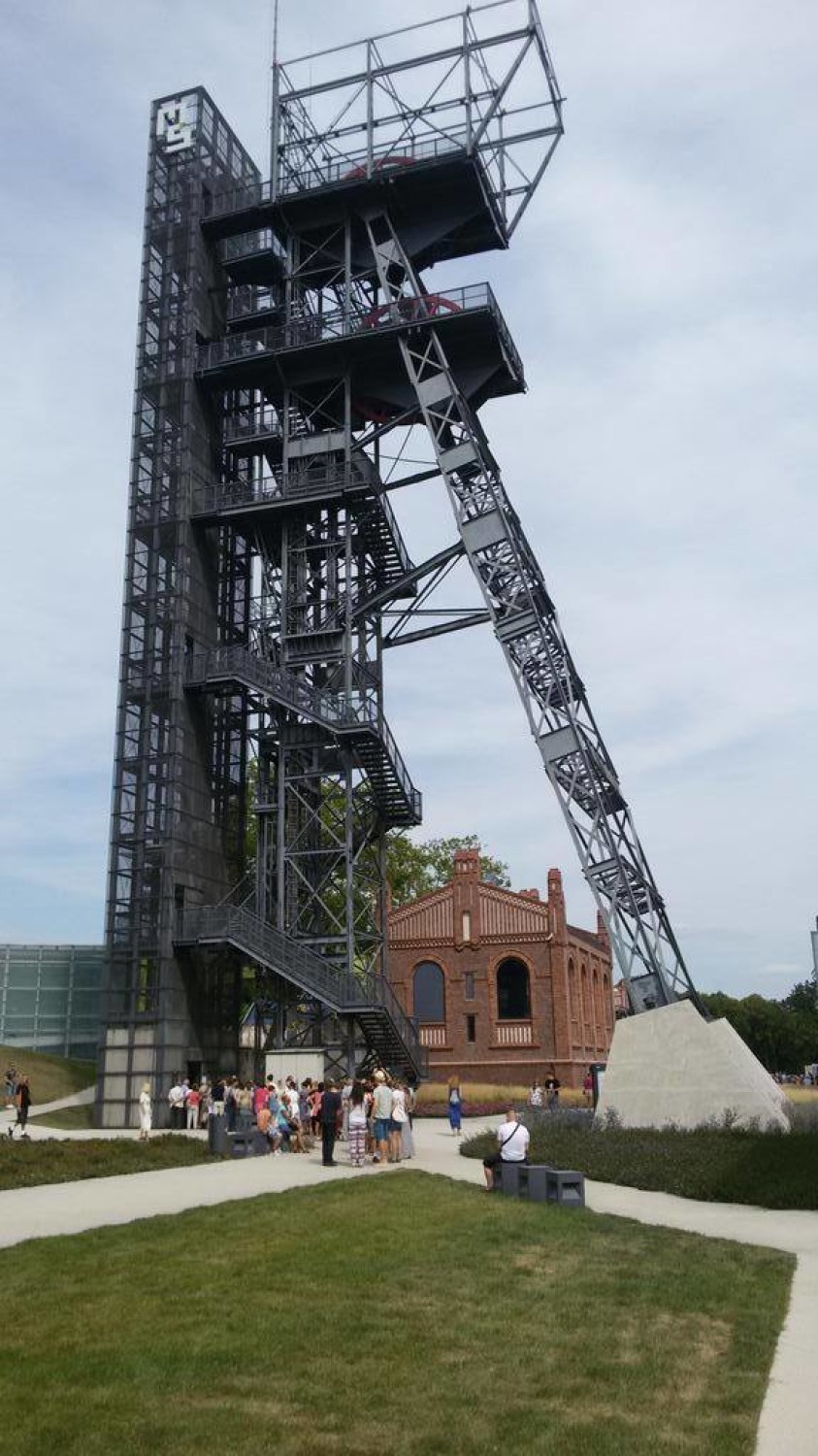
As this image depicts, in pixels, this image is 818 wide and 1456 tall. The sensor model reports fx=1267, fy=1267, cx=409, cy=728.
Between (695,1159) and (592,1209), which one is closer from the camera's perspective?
(592,1209)

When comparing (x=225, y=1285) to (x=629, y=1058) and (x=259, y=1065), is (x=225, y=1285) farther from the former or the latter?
(x=259, y=1065)

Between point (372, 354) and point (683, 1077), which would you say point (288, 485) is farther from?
point (683, 1077)

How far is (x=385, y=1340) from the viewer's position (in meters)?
9.76

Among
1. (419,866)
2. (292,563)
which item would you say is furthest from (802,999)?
(292,563)

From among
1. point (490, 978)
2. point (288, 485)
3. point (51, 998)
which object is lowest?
point (51, 998)

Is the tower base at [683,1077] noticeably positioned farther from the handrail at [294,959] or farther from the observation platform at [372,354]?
the observation platform at [372,354]

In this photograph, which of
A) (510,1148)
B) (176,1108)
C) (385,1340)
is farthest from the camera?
(176,1108)

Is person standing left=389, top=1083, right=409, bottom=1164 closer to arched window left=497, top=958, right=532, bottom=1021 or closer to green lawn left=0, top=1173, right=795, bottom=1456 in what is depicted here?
green lawn left=0, top=1173, right=795, bottom=1456

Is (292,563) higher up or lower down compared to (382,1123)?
higher up

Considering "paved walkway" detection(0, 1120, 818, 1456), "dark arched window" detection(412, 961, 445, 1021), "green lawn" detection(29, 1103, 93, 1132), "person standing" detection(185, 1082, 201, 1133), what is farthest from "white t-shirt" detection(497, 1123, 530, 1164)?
"dark arched window" detection(412, 961, 445, 1021)

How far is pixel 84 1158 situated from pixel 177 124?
41.6 m

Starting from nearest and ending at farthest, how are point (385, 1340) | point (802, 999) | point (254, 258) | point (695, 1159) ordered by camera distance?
point (385, 1340) → point (695, 1159) → point (254, 258) → point (802, 999)

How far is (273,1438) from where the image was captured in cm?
745

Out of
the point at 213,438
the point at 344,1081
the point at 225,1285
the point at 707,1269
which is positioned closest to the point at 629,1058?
the point at 344,1081
